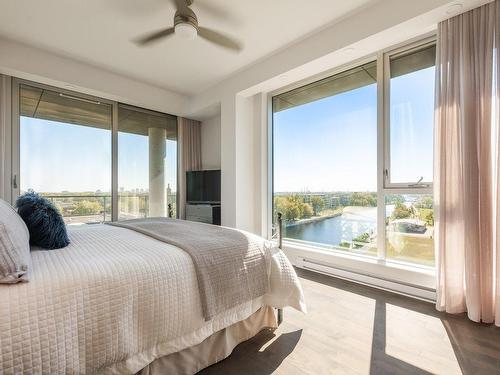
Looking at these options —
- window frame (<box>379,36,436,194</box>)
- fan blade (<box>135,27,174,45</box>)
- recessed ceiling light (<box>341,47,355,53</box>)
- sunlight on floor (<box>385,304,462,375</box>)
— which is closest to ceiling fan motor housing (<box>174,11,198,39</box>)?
fan blade (<box>135,27,174,45</box>)

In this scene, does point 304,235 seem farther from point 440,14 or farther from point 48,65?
point 48,65

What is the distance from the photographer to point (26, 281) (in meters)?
0.97

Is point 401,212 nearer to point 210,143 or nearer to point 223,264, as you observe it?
point 223,264

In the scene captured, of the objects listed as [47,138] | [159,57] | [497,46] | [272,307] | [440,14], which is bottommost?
[272,307]

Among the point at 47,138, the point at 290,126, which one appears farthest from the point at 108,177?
the point at 290,126

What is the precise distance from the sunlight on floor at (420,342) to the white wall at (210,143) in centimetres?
368

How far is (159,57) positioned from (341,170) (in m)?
2.75

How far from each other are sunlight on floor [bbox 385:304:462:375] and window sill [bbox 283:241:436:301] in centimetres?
37

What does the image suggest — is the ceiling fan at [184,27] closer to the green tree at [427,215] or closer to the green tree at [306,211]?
the green tree at [306,211]

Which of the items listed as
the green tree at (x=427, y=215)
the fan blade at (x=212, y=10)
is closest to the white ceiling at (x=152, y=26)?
the fan blade at (x=212, y=10)

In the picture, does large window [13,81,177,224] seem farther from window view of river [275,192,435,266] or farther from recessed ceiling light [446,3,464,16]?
recessed ceiling light [446,3,464,16]

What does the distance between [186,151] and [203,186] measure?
0.86 meters

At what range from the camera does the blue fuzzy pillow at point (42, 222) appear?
59.0 inches

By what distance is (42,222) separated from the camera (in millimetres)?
1521
